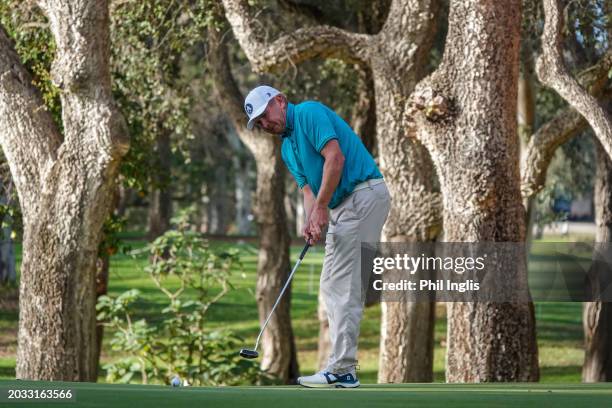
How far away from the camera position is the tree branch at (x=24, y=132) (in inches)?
561

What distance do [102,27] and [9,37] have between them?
2.69 metres

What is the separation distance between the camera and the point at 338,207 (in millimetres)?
8391

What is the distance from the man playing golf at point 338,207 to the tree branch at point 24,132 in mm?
6366

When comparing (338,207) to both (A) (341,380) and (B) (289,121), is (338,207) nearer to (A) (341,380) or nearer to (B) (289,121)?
(B) (289,121)

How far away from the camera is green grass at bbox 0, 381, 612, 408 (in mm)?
6957

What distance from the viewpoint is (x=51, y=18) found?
550 inches

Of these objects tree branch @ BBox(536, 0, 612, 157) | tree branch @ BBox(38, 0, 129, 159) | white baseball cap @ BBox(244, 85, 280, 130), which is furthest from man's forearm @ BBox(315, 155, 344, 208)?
tree branch @ BBox(536, 0, 612, 157)

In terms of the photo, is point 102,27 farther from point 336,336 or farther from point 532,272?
point 336,336

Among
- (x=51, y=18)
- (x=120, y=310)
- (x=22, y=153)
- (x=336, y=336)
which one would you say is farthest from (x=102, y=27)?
(x=336, y=336)

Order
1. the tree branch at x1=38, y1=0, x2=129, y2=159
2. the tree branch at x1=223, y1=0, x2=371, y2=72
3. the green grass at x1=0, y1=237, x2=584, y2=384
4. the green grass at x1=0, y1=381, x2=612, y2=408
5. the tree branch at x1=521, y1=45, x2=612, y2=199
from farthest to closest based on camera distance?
the green grass at x1=0, y1=237, x2=584, y2=384 → the tree branch at x1=521, y1=45, x2=612, y2=199 → the tree branch at x1=223, y1=0, x2=371, y2=72 → the tree branch at x1=38, y1=0, x2=129, y2=159 → the green grass at x1=0, y1=381, x2=612, y2=408

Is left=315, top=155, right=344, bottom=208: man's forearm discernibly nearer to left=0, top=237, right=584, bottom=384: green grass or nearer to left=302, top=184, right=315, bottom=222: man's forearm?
left=302, top=184, right=315, bottom=222: man's forearm

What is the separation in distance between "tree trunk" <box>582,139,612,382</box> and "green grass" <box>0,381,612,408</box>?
1171 cm

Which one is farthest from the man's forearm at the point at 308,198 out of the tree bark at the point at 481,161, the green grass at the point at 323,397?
the tree bark at the point at 481,161

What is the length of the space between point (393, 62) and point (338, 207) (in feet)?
23.9
